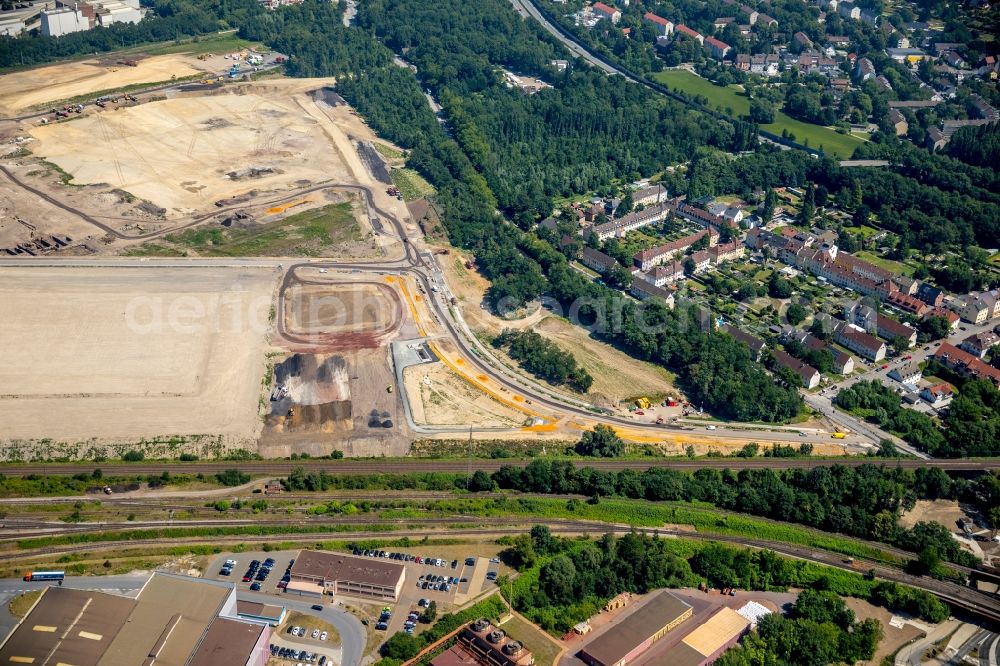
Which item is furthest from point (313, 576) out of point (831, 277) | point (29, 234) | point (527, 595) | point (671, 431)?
point (831, 277)

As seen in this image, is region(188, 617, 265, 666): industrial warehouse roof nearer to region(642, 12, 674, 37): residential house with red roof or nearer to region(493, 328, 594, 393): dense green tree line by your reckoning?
region(493, 328, 594, 393): dense green tree line

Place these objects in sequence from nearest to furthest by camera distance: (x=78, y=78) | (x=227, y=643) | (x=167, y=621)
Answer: (x=227, y=643) → (x=167, y=621) → (x=78, y=78)

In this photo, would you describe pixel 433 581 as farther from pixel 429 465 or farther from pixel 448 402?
pixel 448 402

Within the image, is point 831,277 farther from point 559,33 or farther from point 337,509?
point 559,33

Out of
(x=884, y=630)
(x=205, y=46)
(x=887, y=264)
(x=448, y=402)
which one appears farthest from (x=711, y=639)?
(x=205, y=46)

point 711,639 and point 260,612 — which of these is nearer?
point 711,639

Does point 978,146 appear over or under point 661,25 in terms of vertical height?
under
